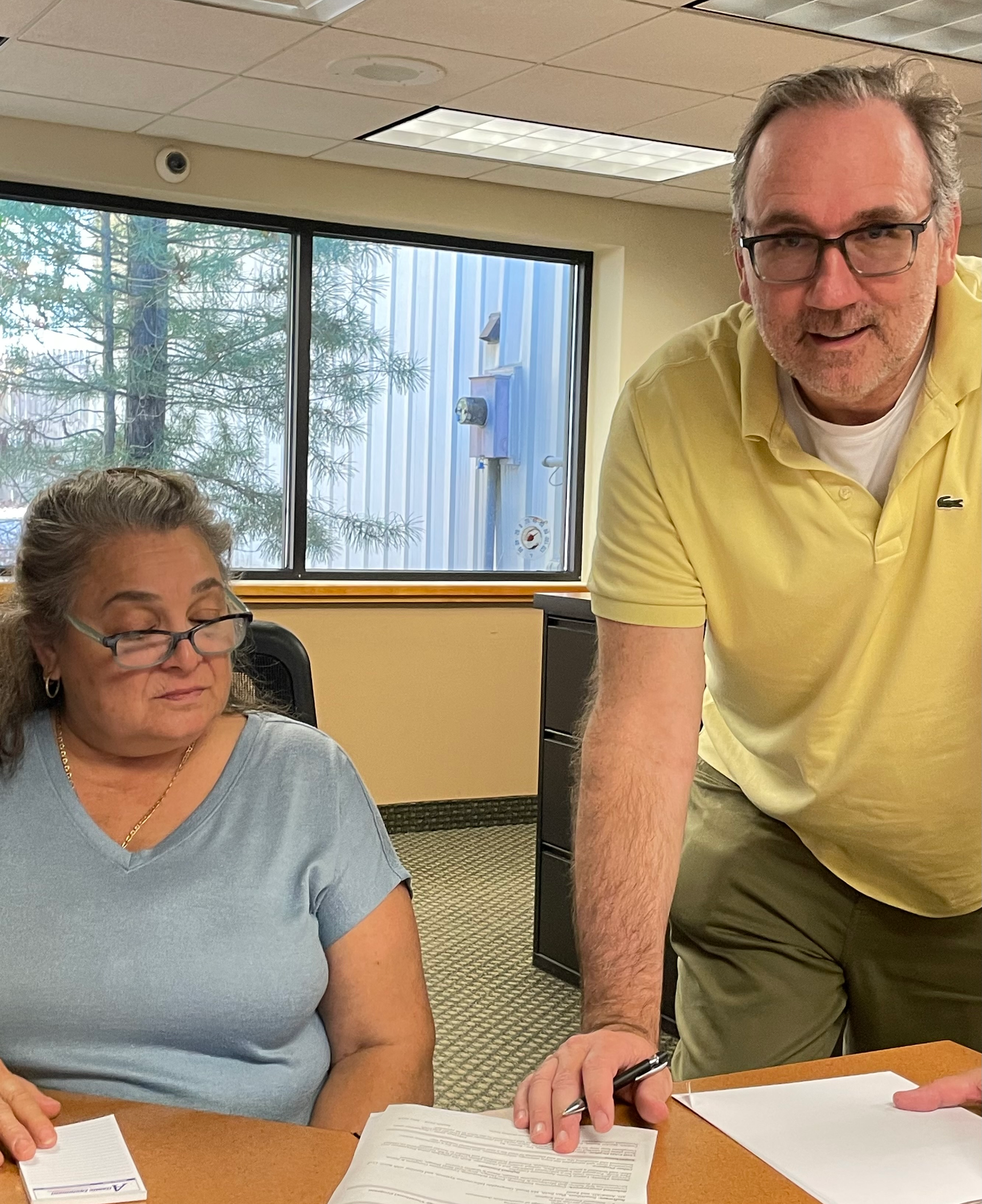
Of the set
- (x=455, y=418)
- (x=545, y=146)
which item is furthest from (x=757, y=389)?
(x=455, y=418)

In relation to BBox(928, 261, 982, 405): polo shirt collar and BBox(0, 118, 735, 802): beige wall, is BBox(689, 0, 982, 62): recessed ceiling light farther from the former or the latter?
BBox(928, 261, 982, 405): polo shirt collar

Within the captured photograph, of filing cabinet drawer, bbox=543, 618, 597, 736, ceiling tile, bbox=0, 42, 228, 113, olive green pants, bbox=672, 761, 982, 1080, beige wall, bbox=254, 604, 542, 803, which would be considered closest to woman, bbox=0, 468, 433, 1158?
olive green pants, bbox=672, 761, 982, 1080

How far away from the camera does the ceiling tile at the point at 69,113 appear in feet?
14.8

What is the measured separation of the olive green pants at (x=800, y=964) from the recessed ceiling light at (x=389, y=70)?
2934mm

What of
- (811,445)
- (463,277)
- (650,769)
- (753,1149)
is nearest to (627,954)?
(650,769)

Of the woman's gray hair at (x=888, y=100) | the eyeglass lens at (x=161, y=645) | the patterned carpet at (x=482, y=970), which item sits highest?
the woman's gray hair at (x=888, y=100)

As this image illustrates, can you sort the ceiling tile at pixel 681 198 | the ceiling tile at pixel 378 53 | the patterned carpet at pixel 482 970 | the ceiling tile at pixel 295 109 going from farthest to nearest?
1. the ceiling tile at pixel 681 198
2. the ceiling tile at pixel 295 109
3. the ceiling tile at pixel 378 53
4. the patterned carpet at pixel 482 970

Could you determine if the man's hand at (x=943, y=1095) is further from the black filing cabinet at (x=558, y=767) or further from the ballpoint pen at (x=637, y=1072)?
the black filing cabinet at (x=558, y=767)

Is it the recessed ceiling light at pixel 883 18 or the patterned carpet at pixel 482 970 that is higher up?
the recessed ceiling light at pixel 883 18

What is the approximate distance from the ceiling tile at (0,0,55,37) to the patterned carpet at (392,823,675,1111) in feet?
8.81

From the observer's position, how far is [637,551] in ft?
5.10

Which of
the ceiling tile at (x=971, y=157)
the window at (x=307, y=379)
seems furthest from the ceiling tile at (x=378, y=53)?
the ceiling tile at (x=971, y=157)

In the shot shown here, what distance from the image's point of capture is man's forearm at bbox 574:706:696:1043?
1.42 metres

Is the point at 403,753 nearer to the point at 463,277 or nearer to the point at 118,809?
the point at 463,277
